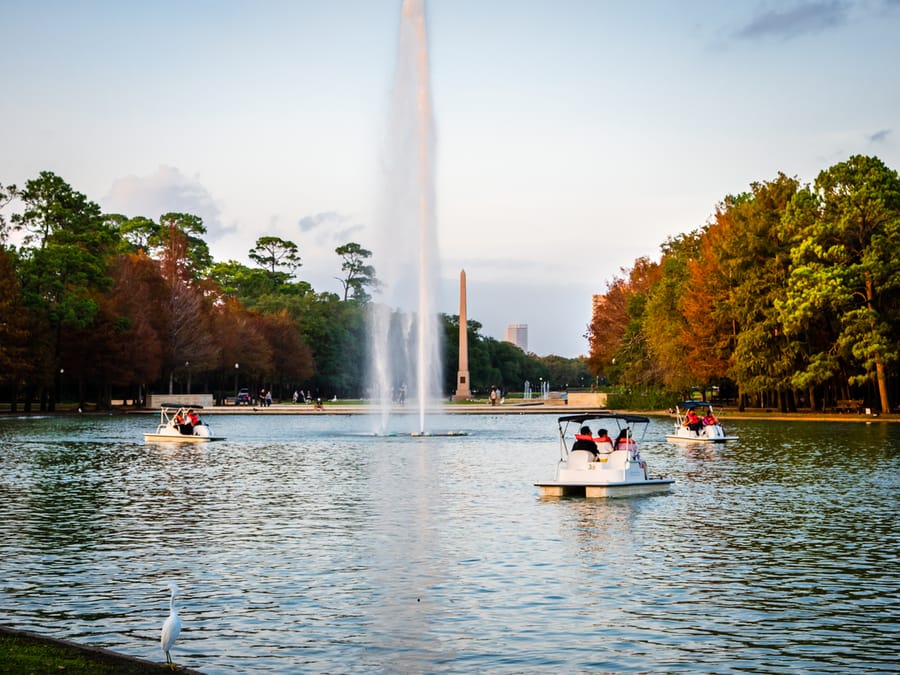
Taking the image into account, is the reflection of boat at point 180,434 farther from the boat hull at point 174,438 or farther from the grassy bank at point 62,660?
the grassy bank at point 62,660

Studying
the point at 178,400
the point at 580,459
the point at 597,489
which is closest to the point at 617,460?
the point at 580,459

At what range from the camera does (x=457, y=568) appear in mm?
21203

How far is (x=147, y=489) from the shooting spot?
36.5m

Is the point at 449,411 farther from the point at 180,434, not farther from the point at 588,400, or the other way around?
the point at 180,434

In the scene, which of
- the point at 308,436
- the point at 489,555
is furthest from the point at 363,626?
the point at 308,436

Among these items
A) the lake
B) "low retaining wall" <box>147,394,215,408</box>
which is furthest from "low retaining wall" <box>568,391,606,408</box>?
the lake

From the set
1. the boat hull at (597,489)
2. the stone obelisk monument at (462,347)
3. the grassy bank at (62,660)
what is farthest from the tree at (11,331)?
the grassy bank at (62,660)

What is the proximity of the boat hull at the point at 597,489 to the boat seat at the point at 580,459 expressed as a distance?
668mm

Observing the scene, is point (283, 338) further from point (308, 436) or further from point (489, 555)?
point (489, 555)

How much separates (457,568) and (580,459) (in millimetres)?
12966

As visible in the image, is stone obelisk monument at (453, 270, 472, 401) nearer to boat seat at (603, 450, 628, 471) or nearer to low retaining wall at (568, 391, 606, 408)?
low retaining wall at (568, 391, 606, 408)

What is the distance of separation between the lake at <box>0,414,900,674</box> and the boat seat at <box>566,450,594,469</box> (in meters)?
1.45

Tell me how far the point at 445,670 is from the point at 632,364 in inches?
3967

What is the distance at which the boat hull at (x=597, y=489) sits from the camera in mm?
33000
